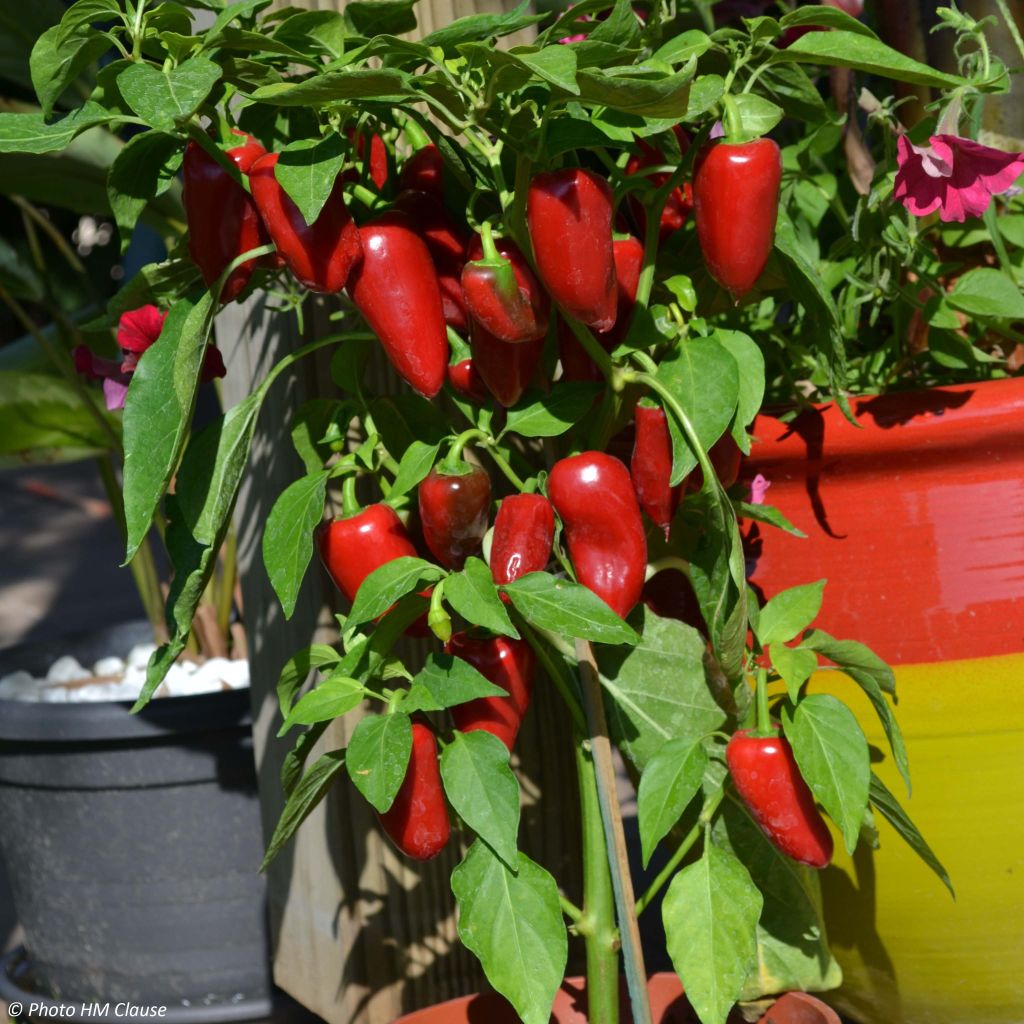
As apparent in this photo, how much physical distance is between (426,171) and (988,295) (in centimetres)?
34

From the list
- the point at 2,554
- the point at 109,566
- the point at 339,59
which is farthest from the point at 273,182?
the point at 2,554

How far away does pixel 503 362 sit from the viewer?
62cm

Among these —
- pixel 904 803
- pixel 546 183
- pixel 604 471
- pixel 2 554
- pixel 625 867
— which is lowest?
pixel 2 554

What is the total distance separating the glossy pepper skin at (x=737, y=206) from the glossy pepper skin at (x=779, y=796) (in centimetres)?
Result: 22

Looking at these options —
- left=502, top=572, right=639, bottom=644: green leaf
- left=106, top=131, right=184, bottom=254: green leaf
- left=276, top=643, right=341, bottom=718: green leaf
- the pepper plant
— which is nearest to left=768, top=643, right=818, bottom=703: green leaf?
the pepper plant

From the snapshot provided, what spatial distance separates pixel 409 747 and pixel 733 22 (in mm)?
734

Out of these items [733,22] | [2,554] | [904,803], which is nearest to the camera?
[904,803]

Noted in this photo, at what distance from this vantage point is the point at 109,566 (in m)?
3.52

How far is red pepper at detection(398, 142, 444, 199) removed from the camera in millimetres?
649

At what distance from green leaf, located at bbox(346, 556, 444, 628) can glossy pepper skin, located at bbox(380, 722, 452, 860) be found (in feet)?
0.23

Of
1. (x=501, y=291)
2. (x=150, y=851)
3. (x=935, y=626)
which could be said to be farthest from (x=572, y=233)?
(x=150, y=851)

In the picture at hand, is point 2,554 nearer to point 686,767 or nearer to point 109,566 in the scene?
point 109,566

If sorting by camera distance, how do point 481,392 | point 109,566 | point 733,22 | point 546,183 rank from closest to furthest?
point 546,183
point 481,392
point 733,22
point 109,566

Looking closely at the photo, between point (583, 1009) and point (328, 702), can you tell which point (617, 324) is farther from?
point (583, 1009)
